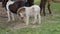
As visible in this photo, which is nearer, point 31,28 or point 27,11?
point 31,28

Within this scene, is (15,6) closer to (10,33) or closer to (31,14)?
(31,14)

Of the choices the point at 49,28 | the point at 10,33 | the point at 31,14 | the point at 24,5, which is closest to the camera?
the point at 10,33

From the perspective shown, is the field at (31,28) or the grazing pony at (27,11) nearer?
the field at (31,28)

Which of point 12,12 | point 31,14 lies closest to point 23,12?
point 31,14

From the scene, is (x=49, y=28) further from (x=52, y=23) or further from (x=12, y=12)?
(x=12, y=12)

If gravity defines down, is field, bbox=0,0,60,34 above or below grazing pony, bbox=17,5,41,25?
below

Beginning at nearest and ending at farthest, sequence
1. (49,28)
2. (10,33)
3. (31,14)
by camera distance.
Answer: (10,33) → (49,28) → (31,14)

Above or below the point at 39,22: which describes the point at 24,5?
above

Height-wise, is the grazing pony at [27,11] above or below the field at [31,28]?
above

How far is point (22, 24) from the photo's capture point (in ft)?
31.6

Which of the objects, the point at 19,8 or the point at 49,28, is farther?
the point at 19,8

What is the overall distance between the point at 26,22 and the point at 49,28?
117 cm

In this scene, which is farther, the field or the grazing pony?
the grazing pony

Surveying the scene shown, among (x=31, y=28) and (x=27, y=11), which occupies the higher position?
(x=27, y=11)
